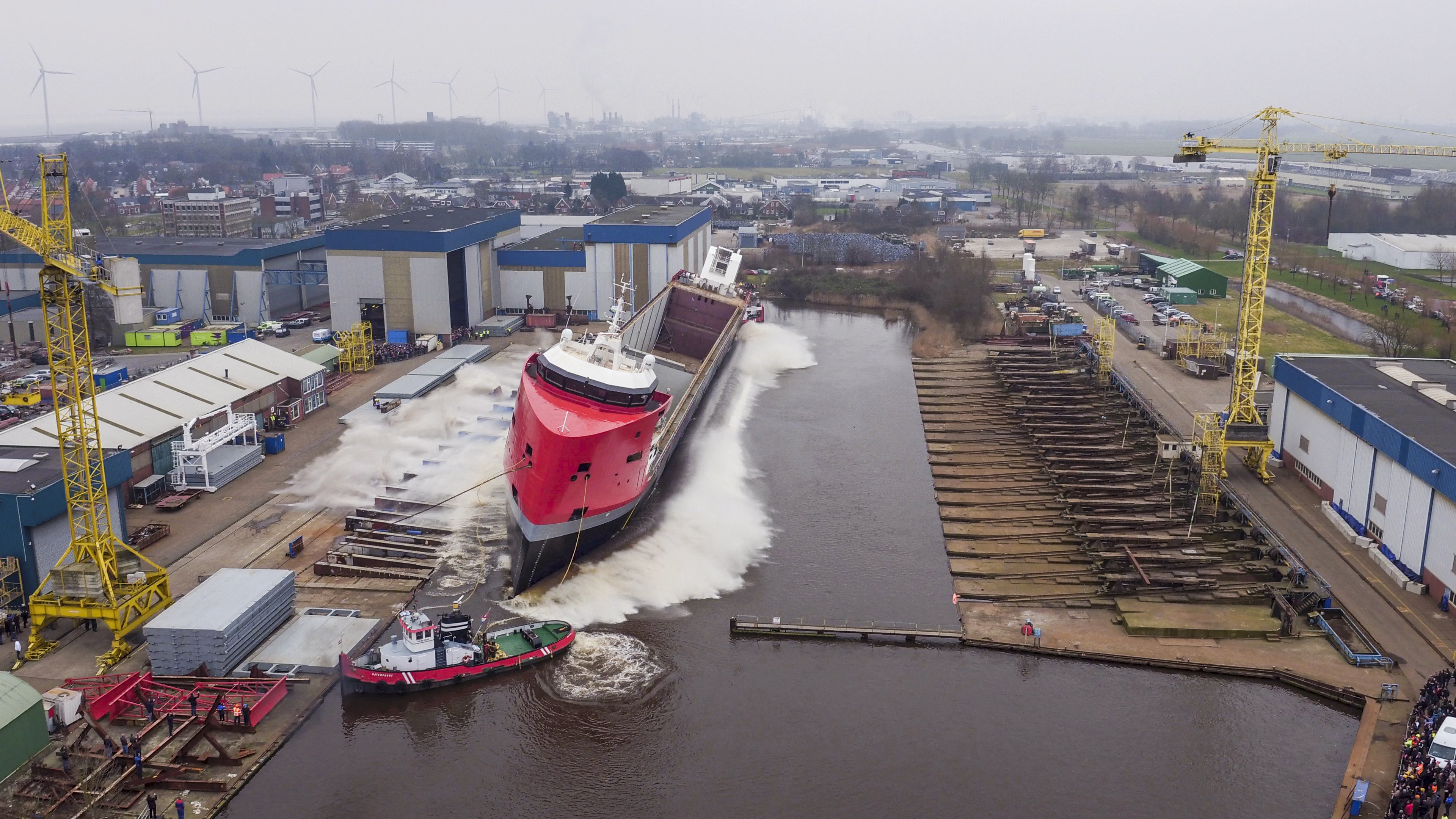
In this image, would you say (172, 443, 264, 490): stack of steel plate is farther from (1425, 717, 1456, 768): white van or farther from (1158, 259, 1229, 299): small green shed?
(1158, 259, 1229, 299): small green shed

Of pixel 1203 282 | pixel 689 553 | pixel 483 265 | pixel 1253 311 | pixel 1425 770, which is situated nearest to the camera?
pixel 1425 770

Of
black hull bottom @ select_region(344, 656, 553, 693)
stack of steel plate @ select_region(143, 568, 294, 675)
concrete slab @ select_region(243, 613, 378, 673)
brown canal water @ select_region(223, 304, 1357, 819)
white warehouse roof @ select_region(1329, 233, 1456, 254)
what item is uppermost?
white warehouse roof @ select_region(1329, 233, 1456, 254)

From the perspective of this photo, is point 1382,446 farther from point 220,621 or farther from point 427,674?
point 220,621

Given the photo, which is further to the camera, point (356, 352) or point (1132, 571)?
point (356, 352)

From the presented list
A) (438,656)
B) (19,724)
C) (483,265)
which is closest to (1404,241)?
(483,265)

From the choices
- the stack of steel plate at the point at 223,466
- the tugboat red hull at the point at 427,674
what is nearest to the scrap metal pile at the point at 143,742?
the tugboat red hull at the point at 427,674

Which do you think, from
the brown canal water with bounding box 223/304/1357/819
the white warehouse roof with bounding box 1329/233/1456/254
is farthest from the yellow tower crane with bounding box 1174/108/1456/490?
→ the white warehouse roof with bounding box 1329/233/1456/254

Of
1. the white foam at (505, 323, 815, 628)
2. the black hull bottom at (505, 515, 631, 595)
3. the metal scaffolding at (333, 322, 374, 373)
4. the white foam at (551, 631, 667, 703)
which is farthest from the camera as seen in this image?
the metal scaffolding at (333, 322, 374, 373)
